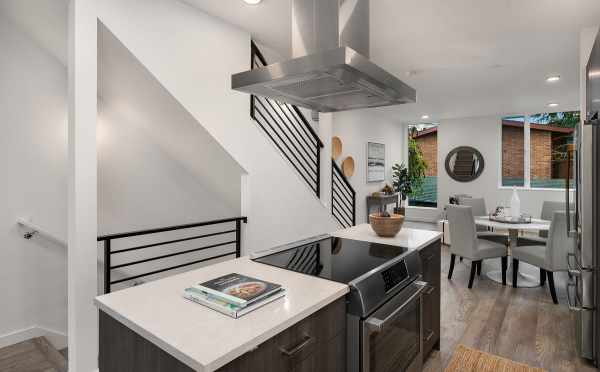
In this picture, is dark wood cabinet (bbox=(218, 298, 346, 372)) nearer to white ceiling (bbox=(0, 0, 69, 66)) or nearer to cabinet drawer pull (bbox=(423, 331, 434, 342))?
cabinet drawer pull (bbox=(423, 331, 434, 342))

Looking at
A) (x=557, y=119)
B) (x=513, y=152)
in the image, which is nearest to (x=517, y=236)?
(x=513, y=152)

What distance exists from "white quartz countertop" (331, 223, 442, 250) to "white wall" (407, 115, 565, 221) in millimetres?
5875

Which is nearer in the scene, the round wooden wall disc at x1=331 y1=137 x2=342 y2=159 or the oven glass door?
the oven glass door

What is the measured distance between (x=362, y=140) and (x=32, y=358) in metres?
5.73

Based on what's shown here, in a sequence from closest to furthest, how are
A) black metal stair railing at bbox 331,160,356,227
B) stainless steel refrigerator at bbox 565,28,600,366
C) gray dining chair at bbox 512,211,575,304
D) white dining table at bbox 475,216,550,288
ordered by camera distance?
stainless steel refrigerator at bbox 565,28,600,366
gray dining chair at bbox 512,211,575,304
white dining table at bbox 475,216,550,288
black metal stair railing at bbox 331,160,356,227

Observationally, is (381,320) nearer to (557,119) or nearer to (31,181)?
(31,181)

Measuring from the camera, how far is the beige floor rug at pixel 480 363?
2189mm

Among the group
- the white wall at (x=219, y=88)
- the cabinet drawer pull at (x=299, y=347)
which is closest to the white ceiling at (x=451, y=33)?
the white wall at (x=219, y=88)

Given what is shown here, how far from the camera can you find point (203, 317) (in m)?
→ 1.05

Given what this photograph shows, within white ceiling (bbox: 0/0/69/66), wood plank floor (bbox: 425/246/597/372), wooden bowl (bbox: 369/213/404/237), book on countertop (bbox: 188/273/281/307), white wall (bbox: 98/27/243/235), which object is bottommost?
wood plank floor (bbox: 425/246/597/372)

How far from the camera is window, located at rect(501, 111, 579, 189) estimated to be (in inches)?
264

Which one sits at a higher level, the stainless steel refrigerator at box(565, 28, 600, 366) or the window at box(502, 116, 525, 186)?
the window at box(502, 116, 525, 186)

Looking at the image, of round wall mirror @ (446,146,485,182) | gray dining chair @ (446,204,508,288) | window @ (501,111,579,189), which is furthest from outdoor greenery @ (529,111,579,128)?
gray dining chair @ (446,204,508,288)

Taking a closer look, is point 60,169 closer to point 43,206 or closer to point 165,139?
point 43,206
